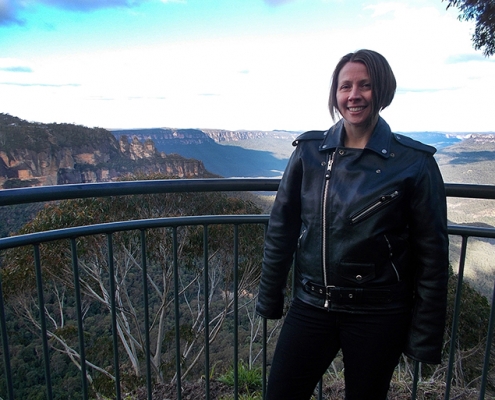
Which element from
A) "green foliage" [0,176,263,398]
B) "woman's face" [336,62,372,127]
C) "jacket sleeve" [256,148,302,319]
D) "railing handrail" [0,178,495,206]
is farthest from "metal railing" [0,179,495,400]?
"green foliage" [0,176,263,398]

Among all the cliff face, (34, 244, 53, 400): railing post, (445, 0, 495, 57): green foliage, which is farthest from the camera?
the cliff face

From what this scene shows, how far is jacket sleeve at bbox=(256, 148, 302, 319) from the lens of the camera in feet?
4.83

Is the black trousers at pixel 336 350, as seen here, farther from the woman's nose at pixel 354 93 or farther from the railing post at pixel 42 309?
the railing post at pixel 42 309

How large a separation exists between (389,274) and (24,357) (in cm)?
939

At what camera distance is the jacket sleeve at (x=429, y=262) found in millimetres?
1276

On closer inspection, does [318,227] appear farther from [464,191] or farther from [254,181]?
[464,191]

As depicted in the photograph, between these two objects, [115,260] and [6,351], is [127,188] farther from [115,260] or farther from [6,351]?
[115,260]

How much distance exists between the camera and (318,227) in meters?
1.35

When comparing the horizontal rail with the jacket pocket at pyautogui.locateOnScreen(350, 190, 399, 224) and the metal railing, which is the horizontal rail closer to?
the metal railing

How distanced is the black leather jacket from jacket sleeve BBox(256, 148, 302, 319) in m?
0.06

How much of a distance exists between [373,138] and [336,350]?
0.73 metres

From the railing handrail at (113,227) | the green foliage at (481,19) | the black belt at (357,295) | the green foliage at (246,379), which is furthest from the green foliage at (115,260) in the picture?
the black belt at (357,295)

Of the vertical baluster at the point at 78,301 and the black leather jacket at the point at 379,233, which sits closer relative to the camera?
the black leather jacket at the point at 379,233

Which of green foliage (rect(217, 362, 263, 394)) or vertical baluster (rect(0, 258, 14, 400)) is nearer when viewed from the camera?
vertical baluster (rect(0, 258, 14, 400))
